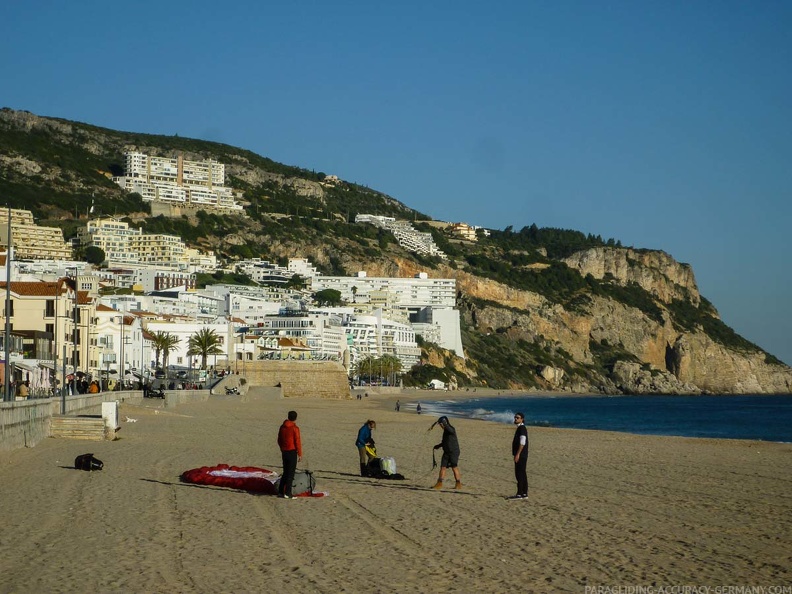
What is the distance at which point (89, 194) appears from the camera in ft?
636

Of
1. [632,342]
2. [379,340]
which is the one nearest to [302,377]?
[379,340]

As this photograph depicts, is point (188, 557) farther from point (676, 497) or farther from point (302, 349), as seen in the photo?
point (302, 349)

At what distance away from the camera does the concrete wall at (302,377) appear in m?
90.6

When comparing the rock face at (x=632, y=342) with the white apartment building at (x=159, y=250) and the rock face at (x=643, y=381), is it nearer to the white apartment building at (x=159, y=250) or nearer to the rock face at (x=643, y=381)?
the rock face at (x=643, y=381)

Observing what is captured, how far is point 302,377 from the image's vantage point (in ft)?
302

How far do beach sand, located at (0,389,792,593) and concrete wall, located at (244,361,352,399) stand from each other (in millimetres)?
65916

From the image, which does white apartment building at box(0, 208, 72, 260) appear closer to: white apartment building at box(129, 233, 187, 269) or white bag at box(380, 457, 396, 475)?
white apartment building at box(129, 233, 187, 269)

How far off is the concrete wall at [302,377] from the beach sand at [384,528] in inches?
2595

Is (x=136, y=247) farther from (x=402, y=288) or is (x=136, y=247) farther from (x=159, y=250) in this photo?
(x=402, y=288)

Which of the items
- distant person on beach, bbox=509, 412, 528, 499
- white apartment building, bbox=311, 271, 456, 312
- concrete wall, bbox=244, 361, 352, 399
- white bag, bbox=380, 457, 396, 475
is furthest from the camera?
white apartment building, bbox=311, 271, 456, 312

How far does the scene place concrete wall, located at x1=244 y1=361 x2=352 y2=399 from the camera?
9056cm

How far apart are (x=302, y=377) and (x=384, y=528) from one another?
259 feet

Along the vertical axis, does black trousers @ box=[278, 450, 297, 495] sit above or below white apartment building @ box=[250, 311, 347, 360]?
below

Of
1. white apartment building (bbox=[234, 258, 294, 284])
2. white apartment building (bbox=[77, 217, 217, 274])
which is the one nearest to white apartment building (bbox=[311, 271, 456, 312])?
white apartment building (bbox=[234, 258, 294, 284])
